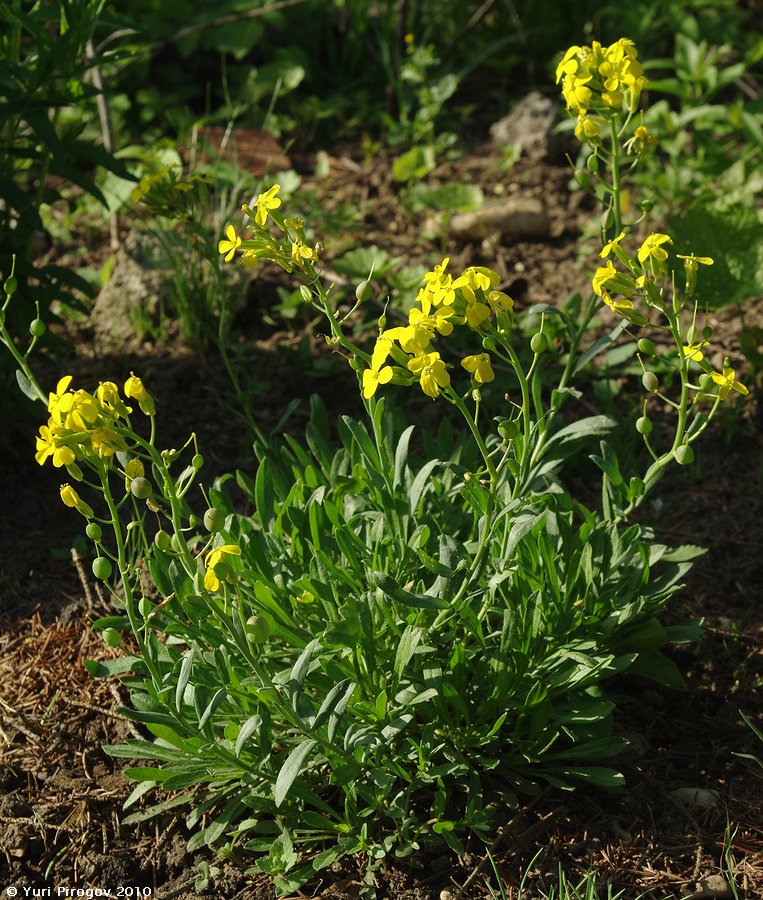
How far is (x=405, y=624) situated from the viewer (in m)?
2.23

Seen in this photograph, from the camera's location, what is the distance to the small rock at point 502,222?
160 inches

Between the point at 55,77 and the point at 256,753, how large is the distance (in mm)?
1861

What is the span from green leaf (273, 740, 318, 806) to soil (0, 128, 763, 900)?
0.35 metres

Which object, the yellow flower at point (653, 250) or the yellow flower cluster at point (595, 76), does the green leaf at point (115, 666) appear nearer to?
the yellow flower at point (653, 250)

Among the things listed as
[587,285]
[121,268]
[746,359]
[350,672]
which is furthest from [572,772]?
[121,268]

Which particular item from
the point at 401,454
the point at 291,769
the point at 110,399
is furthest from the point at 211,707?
the point at 401,454

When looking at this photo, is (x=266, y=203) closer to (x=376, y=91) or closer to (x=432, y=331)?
(x=432, y=331)

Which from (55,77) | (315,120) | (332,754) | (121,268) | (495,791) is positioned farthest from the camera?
(315,120)

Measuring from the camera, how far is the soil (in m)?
2.15

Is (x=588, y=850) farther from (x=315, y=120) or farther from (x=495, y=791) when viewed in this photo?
(x=315, y=120)

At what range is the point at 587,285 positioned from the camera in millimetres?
3854

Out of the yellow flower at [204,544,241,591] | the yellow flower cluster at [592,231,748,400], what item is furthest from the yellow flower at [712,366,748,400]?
the yellow flower at [204,544,241,591]

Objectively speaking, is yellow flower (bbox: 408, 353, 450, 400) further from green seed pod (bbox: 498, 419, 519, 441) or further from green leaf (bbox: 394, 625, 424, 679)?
green leaf (bbox: 394, 625, 424, 679)

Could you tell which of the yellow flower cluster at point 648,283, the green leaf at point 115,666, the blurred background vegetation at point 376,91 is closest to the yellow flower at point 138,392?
the green leaf at point 115,666
